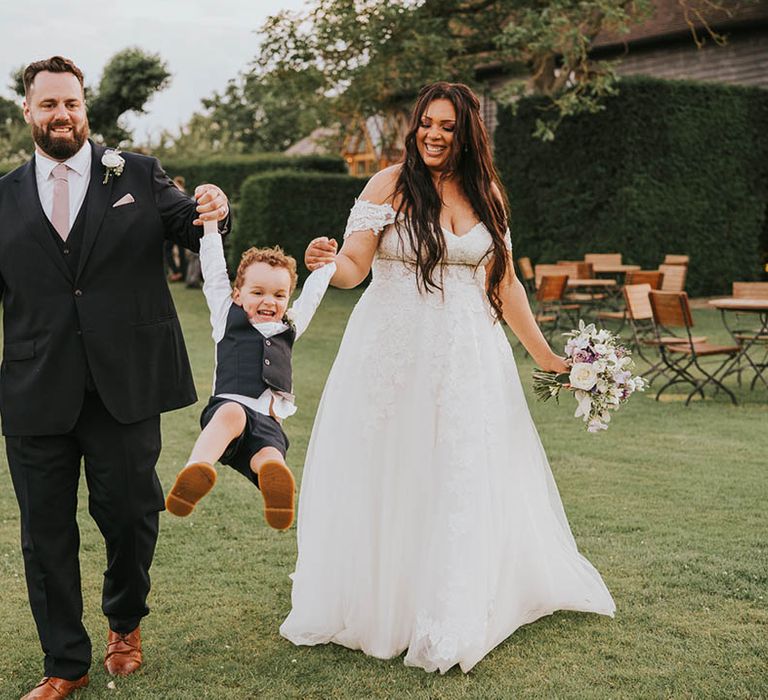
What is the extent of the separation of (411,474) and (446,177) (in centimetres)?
118

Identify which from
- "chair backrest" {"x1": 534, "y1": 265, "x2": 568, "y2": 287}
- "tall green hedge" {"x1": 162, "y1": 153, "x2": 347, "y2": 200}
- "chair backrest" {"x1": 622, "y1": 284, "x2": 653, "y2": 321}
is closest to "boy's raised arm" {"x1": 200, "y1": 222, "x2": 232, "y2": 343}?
"chair backrest" {"x1": 622, "y1": 284, "x2": 653, "y2": 321}

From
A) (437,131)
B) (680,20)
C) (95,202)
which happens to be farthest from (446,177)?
(680,20)

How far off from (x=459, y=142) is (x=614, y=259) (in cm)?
1300

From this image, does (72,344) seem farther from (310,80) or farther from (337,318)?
(310,80)

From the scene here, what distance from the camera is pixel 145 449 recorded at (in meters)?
3.61

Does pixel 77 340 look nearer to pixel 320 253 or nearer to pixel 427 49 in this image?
pixel 320 253

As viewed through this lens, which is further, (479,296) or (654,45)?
(654,45)

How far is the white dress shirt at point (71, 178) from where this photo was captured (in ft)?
11.3

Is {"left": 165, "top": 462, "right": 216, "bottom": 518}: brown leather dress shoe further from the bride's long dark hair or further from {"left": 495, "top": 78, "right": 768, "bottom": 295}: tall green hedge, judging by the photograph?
{"left": 495, "top": 78, "right": 768, "bottom": 295}: tall green hedge

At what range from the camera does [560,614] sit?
174 inches

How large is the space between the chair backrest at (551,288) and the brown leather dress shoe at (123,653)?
31.6 feet

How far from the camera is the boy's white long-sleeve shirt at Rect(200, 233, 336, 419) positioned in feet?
11.3

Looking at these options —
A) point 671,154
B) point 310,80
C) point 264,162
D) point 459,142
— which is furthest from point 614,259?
point 459,142

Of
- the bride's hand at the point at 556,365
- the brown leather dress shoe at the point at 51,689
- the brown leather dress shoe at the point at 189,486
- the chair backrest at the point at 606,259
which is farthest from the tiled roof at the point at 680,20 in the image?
the brown leather dress shoe at the point at 51,689
